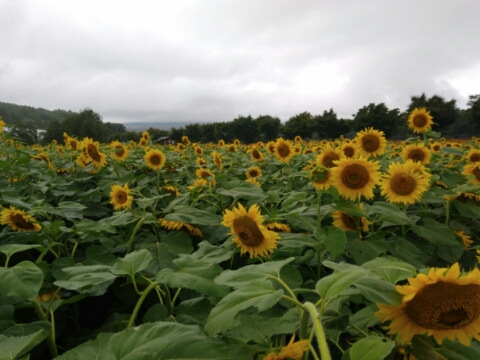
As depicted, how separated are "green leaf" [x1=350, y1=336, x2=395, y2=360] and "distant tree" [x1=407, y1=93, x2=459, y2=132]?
18032 mm

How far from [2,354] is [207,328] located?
0.52 m

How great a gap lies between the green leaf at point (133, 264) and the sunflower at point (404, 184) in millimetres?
1816

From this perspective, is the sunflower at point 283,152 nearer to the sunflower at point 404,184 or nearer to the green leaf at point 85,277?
the sunflower at point 404,184

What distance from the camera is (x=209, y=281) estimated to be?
1130mm

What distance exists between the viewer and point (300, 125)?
2661 cm

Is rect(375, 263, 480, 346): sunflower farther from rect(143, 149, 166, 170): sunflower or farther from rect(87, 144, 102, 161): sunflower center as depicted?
rect(87, 144, 102, 161): sunflower center

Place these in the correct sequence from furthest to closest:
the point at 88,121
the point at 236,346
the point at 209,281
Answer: the point at 88,121 < the point at 209,281 < the point at 236,346

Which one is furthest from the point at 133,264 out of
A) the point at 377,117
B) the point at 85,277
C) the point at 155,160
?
the point at 377,117

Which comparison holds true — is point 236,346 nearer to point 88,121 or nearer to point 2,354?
point 2,354

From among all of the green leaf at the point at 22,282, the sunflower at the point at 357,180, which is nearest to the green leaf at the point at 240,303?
the green leaf at the point at 22,282

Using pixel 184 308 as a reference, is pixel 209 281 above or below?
above

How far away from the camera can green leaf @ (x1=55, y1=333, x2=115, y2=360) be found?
0.91 metres

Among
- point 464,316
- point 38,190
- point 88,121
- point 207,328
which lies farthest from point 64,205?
point 88,121

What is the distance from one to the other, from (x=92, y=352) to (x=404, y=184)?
7.34 feet
